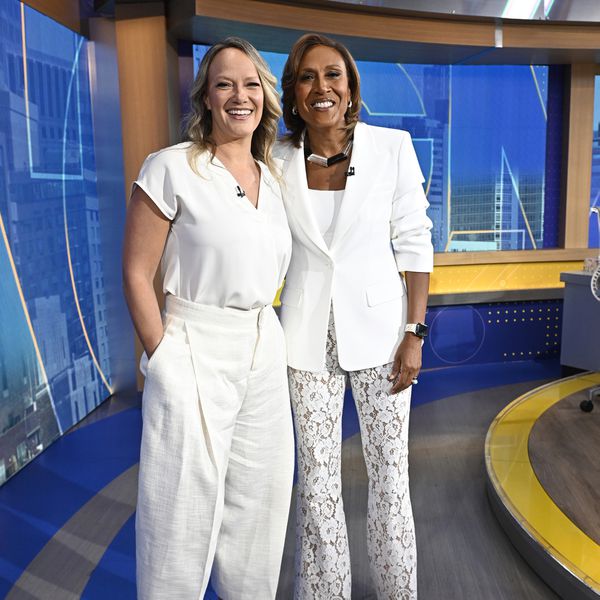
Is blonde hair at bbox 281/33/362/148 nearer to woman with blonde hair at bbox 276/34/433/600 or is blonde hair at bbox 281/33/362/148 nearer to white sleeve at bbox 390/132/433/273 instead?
woman with blonde hair at bbox 276/34/433/600

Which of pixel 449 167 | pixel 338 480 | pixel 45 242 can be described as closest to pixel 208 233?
pixel 338 480

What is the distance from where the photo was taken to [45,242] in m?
3.57

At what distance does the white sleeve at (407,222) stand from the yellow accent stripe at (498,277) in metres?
3.78

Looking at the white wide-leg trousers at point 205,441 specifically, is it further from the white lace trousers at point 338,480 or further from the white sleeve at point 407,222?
the white sleeve at point 407,222

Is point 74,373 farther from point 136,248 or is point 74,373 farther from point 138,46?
point 136,248

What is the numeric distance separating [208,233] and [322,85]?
0.54 m

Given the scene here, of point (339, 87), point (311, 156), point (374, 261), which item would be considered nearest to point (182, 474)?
point (374, 261)

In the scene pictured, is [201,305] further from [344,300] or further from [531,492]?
[531,492]

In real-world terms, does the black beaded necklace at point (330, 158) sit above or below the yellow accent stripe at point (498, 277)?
above

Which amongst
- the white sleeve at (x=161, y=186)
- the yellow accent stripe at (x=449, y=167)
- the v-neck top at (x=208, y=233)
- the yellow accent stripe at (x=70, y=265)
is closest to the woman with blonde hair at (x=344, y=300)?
the v-neck top at (x=208, y=233)

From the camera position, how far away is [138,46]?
4.11 m

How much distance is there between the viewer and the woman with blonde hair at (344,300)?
5.87 feet

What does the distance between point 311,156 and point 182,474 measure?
0.93m

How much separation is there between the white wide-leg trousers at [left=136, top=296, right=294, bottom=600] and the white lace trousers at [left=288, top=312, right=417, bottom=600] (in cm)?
12
